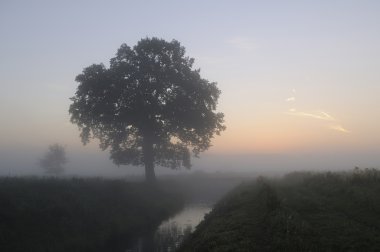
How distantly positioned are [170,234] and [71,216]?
7166 mm

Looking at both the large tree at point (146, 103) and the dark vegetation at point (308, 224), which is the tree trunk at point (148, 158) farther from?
the dark vegetation at point (308, 224)

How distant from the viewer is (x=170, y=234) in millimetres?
28859

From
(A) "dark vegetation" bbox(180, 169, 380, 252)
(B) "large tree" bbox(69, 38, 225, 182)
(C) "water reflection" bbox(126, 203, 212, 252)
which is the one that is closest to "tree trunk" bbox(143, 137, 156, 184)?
(B) "large tree" bbox(69, 38, 225, 182)

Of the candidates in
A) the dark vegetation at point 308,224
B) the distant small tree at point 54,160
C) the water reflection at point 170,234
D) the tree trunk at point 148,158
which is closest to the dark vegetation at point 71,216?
the water reflection at point 170,234

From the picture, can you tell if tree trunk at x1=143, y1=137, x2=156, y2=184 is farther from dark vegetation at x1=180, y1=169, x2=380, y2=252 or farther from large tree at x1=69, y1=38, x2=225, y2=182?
dark vegetation at x1=180, y1=169, x2=380, y2=252

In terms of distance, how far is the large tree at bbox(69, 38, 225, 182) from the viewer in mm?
48781

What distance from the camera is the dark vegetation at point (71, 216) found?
22.9 meters

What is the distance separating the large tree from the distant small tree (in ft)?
242

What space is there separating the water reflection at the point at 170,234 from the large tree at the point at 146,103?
45.2ft

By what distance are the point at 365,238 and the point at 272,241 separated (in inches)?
131

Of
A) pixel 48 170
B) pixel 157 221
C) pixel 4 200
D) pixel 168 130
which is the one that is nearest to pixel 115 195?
pixel 157 221

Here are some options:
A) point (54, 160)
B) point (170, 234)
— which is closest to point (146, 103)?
point (170, 234)

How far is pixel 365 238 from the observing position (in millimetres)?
14266

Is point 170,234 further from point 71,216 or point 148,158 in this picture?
point 148,158
